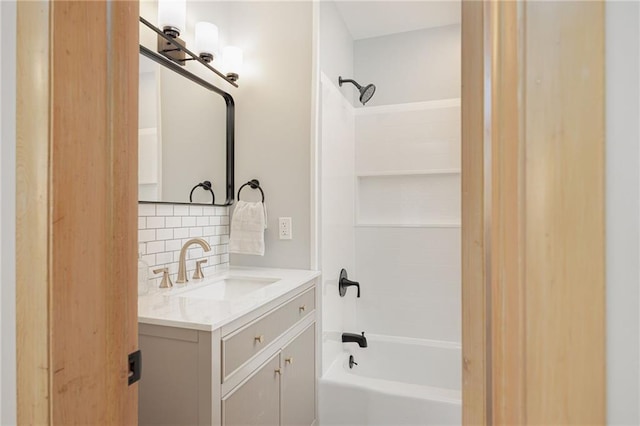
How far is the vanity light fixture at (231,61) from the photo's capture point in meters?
2.00

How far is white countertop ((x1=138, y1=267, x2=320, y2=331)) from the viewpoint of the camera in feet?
3.79

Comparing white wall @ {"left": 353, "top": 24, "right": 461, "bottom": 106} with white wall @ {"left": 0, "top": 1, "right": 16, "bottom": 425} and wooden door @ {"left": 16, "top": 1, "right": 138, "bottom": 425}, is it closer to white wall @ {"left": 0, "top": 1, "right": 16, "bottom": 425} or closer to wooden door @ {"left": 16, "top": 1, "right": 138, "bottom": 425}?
wooden door @ {"left": 16, "top": 1, "right": 138, "bottom": 425}

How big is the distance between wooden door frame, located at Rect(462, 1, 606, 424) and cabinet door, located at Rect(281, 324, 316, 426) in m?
1.34

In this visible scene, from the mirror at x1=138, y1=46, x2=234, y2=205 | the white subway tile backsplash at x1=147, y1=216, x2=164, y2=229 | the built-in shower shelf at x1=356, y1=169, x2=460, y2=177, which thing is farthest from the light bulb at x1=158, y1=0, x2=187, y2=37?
the built-in shower shelf at x1=356, y1=169, x2=460, y2=177

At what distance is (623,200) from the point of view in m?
0.34

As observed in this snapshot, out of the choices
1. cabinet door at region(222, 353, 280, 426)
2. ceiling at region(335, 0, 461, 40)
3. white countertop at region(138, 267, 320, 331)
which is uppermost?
ceiling at region(335, 0, 461, 40)

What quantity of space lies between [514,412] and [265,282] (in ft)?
4.99

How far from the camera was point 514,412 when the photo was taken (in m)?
0.38

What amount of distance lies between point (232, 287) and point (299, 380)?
557 mm

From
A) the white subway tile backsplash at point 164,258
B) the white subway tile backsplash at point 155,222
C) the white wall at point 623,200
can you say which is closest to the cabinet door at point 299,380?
the white subway tile backsplash at point 164,258

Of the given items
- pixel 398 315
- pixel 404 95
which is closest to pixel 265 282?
pixel 398 315

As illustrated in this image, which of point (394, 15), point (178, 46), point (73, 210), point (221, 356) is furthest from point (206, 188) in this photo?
point (394, 15)

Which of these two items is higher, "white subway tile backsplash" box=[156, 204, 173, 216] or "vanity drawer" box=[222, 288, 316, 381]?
"white subway tile backsplash" box=[156, 204, 173, 216]

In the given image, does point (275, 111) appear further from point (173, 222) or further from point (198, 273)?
point (198, 273)
